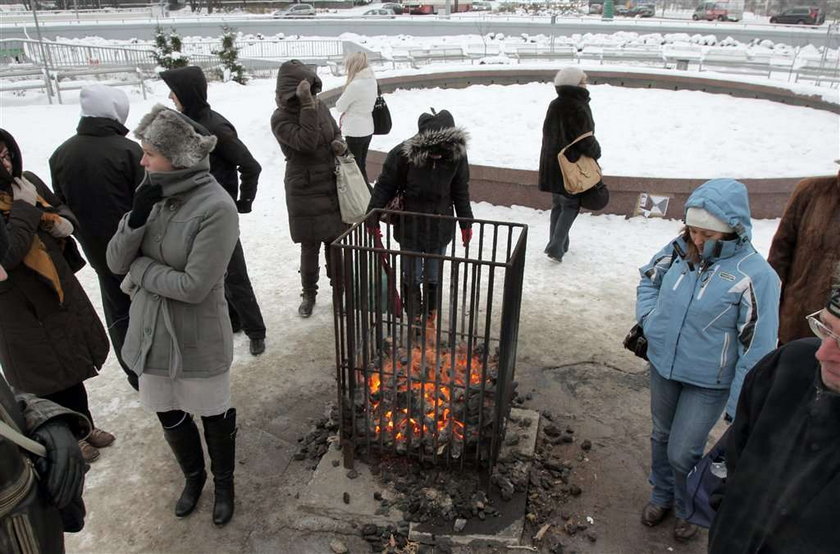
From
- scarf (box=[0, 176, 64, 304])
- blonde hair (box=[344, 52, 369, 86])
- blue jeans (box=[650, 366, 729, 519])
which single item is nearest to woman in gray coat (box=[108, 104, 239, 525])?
scarf (box=[0, 176, 64, 304])

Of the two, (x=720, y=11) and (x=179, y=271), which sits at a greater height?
(x=720, y=11)

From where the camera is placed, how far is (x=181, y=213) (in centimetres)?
280

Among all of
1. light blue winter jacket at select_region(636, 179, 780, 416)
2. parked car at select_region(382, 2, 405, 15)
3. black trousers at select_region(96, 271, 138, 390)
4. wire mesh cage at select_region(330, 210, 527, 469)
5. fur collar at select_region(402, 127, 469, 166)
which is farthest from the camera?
parked car at select_region(382, 2, 405, 15)

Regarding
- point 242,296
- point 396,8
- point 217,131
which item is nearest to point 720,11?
point 396,8

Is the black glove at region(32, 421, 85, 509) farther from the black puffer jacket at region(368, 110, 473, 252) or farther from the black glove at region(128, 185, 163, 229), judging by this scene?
Answer: the black puffer jacket at region(368, 110, 473, 252)

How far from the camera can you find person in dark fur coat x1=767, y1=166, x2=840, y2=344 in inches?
128

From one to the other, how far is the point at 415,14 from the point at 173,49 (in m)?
26.8

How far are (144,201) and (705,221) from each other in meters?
2.50

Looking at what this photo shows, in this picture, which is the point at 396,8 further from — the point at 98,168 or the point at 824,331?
the point at 824,331

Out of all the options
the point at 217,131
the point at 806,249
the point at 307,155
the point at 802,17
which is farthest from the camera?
the point at 802,17

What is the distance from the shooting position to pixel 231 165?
14.9 ft

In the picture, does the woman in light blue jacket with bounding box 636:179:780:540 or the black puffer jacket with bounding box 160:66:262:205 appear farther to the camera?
the black puffer jacket with bounding box 160:66:262:205

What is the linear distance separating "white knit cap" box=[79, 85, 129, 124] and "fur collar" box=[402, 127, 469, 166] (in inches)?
71.5

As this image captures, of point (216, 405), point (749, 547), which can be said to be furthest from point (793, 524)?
point (216, 405)
